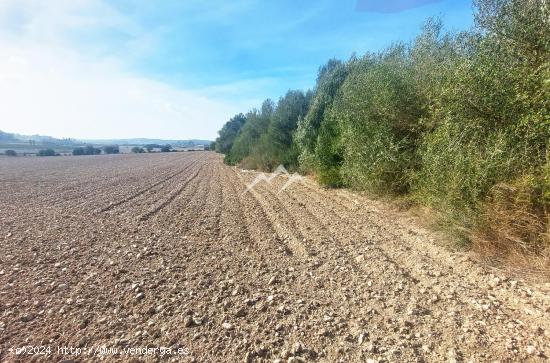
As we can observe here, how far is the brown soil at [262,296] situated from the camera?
3.13 meters

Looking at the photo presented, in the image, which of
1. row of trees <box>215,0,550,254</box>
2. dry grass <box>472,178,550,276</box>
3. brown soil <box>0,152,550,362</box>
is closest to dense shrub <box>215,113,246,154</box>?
row of trees <box>215,0,550,254</box>

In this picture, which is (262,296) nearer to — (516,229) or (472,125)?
(516,229)

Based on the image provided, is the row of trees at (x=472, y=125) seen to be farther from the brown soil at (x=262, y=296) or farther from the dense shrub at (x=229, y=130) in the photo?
the dense shrub at (x=229, y=130)

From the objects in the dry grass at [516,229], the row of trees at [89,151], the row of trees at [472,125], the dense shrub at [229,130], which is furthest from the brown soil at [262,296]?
the row of trees at [89,151]

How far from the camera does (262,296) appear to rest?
4.17 meters

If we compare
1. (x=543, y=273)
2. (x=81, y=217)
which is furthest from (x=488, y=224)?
(x=81, y=217)

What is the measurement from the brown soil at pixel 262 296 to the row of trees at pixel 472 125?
3.44 ft

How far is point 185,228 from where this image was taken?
7.77 metres

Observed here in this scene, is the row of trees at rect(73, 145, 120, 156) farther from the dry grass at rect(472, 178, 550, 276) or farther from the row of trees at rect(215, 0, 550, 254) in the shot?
the dry grass at rect(472, 178, 550, 276)

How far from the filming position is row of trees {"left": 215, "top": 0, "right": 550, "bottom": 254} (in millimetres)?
4977

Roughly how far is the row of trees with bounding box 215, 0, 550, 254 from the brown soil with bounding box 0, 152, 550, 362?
1049 mm

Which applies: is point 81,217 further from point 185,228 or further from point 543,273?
point 543,273

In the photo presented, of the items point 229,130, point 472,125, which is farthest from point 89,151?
point 472,125

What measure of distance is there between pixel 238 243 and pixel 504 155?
5376mm
